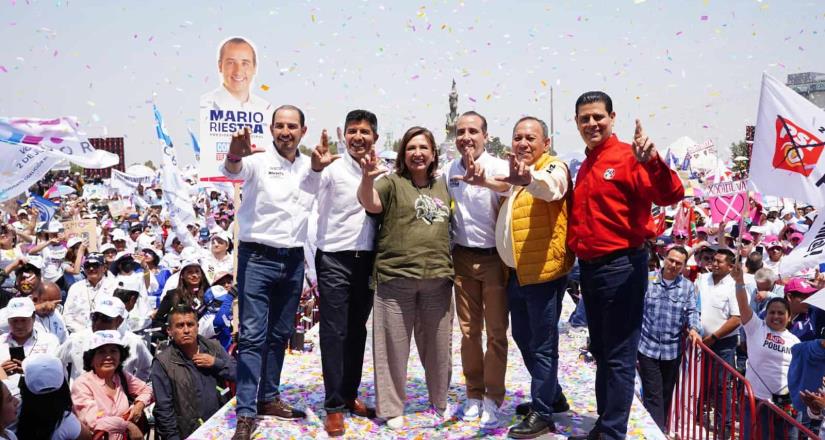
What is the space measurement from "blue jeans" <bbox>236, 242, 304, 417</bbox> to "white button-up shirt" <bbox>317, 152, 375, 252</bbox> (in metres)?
0.29

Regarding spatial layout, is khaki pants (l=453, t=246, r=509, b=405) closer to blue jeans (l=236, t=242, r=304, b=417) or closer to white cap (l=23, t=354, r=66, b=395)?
blue jeans (l=236, t=242, r=304, b=417)

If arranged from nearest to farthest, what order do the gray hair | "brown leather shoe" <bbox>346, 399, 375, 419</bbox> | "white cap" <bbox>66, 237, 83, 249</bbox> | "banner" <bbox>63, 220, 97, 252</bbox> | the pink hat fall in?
"brown leather shoe" <bbox>346, 399, 375, 419</bbox>, the pink hat, the gray hair, "white cap" <bbox>66, 237, 83, 249</bbox>, "banner" <bbox>63, 220, 97, 252</bbox>

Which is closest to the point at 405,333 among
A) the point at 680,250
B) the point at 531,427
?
the point at 531,427

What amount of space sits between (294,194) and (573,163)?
27.4ft

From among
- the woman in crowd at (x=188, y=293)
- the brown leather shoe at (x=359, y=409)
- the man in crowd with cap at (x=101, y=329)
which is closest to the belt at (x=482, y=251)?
the brown leather shoe at (x=359, y=409)

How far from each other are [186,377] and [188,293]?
206 centimetres

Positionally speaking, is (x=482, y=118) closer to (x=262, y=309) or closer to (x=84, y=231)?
(x=262, y=309)

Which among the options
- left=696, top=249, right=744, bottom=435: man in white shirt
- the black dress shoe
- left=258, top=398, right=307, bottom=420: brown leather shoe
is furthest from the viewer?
left=696, top=249, right=744, bottom=435: man in white shirt

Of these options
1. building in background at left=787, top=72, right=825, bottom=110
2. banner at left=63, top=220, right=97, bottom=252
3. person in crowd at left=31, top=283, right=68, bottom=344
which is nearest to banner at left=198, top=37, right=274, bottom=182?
person in crowd at left=31, top=283, right=68, bottom=344

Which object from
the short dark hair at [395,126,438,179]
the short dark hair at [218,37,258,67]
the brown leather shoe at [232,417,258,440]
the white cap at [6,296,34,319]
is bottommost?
the brown leather shoe at [232,417,258,440]

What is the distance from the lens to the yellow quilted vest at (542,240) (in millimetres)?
4293

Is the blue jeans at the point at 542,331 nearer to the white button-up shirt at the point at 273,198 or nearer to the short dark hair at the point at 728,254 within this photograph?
the white button-up shirt at the point at 273,198

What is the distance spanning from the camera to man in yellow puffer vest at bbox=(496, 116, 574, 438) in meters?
4.30

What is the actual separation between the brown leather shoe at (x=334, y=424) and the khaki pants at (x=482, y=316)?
2.86 feet
